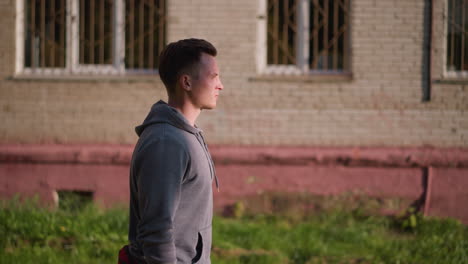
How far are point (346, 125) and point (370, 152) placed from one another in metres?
0.46

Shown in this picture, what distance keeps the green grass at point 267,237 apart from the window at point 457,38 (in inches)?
79.7

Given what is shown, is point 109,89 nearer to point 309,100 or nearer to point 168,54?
point 309,100

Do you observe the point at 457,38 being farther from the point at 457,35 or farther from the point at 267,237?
the point at 267,237

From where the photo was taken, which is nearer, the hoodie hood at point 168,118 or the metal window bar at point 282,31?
the hoodie hood at point 168,118

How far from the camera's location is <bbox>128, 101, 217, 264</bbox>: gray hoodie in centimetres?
189

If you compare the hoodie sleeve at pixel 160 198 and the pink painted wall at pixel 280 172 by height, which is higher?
the hoodie sleeve at pixel 160 198

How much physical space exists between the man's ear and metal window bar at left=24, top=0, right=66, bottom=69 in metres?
5.72

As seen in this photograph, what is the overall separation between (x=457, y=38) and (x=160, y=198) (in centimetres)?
630

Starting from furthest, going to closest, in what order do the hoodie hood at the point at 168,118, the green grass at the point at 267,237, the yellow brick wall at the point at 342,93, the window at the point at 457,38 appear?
the window at the point at 457,38, the yellow brick wall at the point at 342,93, the green grass at the point at 267,237, the hoodie hood at the point at 168,118

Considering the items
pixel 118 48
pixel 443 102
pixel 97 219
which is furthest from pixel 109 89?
pixel 443 102

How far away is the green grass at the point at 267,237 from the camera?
5.18m

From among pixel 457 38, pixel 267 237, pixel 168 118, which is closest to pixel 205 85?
pixel 168 118

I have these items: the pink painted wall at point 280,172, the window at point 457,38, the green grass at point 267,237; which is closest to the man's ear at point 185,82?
the green grass at point 267,237

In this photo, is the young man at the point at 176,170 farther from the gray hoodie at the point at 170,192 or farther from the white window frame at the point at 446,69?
the white window frame at the point at 446,69
